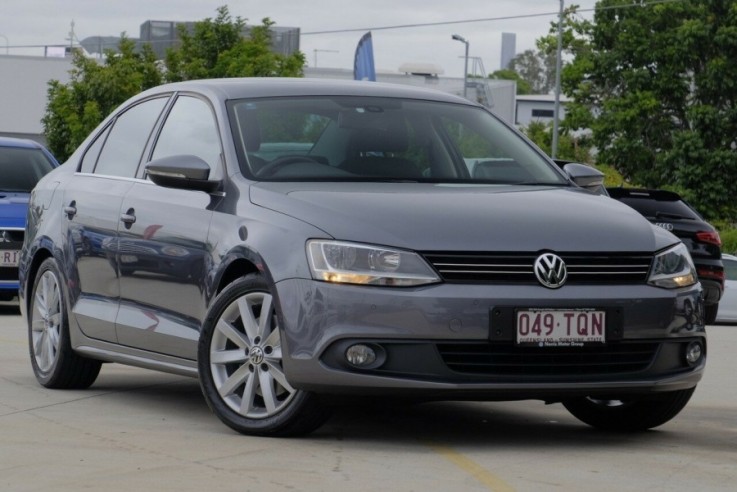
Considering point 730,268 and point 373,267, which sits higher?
point 373,267

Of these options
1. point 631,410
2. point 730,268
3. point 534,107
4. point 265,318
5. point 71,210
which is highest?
point 71,210

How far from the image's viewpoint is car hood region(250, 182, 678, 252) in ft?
21.8

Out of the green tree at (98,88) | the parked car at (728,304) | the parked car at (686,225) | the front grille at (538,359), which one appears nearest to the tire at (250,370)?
the front grille at (538,359)

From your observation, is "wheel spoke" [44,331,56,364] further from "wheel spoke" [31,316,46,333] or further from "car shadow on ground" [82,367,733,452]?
"car shadow on ground" [82,367,733,452]

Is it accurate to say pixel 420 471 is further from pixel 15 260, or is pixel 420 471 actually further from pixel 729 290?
pixel 729 290

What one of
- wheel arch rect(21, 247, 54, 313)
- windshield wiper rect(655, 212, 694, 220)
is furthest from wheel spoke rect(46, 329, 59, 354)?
windshield wiper rect(655, 212, 694, 220)

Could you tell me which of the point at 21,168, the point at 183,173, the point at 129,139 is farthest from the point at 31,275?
the point at 21,168

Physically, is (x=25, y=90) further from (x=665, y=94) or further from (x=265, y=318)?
(x=265, y=318)

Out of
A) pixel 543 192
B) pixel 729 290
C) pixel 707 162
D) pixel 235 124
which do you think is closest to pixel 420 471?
pixel 543 192

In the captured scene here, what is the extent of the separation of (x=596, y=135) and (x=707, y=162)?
15.8 ft

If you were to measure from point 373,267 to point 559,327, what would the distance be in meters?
0.77

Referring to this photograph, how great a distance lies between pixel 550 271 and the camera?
263 inches

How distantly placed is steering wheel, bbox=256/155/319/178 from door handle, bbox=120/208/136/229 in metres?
0.93

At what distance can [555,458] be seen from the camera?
6625mm
